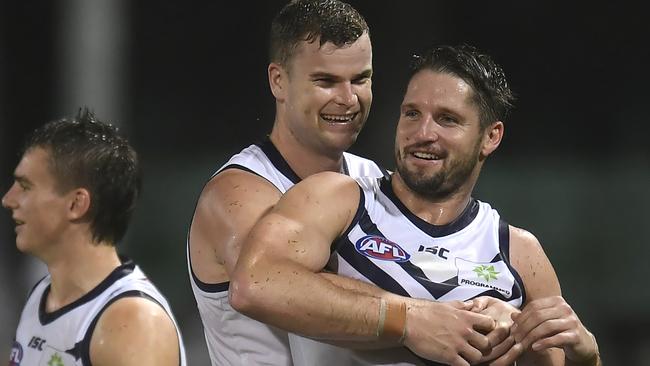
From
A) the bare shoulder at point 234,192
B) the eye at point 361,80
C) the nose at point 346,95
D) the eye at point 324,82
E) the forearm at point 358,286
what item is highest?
the eye at point 361,80

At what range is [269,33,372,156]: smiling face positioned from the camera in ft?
16.1

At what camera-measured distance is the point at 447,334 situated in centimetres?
384

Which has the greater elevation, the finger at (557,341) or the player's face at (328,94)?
the player's face at (328,94)

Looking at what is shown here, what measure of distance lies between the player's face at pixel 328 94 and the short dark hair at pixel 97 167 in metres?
0.78

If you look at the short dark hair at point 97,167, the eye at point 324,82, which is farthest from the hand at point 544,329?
the short dark hair at point 97,167

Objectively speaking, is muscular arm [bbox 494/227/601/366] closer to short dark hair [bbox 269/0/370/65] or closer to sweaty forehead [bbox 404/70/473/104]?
sweaty forehead [bbox 404/70/473/104]

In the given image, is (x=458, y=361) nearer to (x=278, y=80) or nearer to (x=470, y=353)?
(x=470, y=353)

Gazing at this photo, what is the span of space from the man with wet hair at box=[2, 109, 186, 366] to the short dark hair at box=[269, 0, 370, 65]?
0.84 m

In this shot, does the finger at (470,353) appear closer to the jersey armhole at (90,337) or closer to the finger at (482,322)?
the finger at (482,322)

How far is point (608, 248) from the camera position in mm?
11203

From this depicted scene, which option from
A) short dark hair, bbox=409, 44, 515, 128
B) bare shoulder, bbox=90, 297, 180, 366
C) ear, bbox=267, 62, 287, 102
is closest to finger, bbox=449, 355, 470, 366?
short dark hair, bbox=409, 44, 515, 128

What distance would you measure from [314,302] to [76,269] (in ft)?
5.10

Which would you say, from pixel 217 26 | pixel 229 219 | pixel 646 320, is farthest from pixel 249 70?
pixel 229 219

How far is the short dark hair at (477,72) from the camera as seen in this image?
14.0ft
